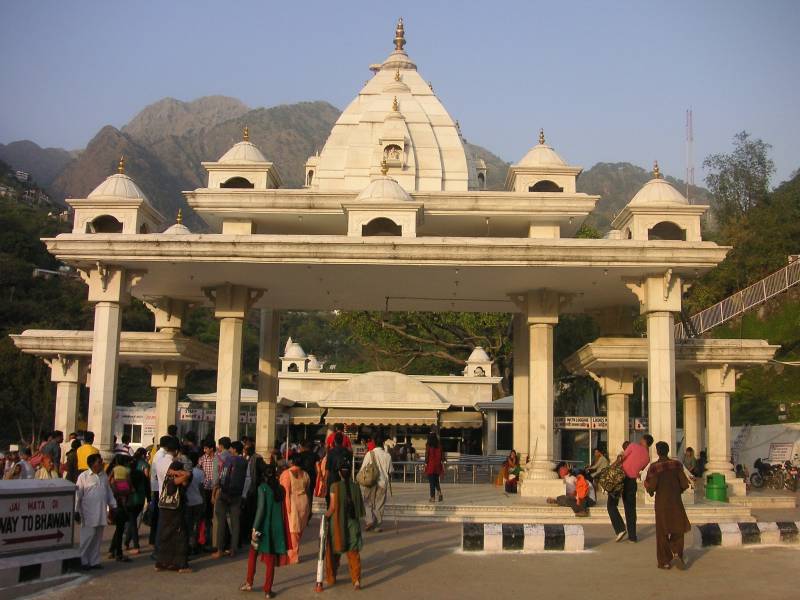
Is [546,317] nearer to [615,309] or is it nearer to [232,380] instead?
[615,309]

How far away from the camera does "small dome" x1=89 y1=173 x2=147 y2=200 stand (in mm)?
19812

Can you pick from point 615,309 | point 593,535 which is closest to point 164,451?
point 593,535

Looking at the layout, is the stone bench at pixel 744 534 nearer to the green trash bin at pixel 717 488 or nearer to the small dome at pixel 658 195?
the green trash bin at pixel 717 488

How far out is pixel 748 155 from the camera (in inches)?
2196

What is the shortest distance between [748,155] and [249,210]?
42.5m

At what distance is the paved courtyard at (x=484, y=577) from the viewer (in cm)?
959

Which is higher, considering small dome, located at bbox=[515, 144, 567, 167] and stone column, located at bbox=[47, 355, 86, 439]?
small dome, located at bbox=[515, 144, 567, 167]

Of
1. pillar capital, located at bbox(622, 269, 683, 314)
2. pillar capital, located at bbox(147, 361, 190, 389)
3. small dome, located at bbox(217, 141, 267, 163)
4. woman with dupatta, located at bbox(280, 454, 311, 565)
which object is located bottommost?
woman with dupatta, located at bbox(280, 454, 311, 565)

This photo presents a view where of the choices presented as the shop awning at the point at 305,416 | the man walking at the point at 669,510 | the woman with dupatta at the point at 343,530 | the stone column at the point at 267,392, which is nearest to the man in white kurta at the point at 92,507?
the woman with dupatta at the point at 343,530

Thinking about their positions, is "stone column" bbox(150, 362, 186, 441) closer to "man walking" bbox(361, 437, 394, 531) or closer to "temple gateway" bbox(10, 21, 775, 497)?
"temple gateway" bbox(10, 21, 775, 497)

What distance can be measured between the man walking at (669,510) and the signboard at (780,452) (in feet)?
65.4

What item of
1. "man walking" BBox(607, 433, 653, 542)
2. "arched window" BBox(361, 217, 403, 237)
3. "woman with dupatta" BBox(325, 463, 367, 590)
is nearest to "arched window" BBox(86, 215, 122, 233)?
"arched window" BBox(361, 217, 403, 237)

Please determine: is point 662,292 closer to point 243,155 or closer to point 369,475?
point 369,475

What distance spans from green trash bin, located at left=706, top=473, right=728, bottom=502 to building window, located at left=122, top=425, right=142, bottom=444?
19695 millimetres
